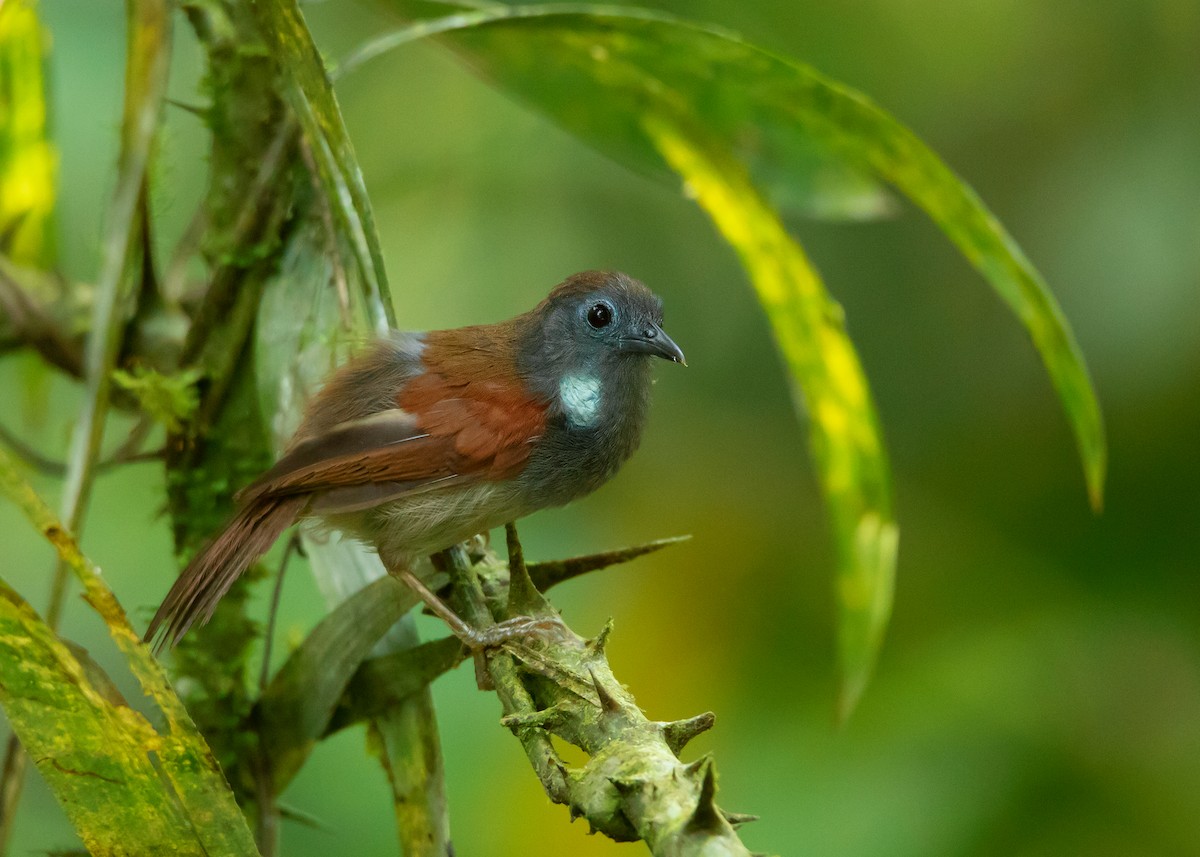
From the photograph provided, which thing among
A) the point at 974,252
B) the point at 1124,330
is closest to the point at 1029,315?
Answer: the point at 974,252

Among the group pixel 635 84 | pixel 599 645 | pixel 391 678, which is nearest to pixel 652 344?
pixel 635 84

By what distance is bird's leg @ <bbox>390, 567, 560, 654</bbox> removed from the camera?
61.2 inches

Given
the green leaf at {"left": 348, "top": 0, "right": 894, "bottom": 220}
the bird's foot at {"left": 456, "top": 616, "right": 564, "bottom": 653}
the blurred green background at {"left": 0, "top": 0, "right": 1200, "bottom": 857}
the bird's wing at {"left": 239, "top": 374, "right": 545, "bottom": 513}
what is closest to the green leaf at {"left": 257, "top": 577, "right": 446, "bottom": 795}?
the bird's foot at {"left": 456, "top": 616, "right": 564, "bottom": 653}

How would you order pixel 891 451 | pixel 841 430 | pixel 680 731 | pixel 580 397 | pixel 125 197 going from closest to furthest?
pixel 680 731 → pixel 125 197 → pixel 841 430 → pixel 580 397 → pixel 891 451

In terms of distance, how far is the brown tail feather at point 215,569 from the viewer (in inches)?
68.2

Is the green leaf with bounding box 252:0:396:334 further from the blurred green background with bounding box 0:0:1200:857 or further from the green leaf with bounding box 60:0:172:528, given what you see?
the blurred green background with bounding box 0:0:1200:857

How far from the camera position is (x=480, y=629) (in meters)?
1.70

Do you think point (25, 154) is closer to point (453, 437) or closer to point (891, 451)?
point (453, 437)

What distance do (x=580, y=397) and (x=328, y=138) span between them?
2.64 ft

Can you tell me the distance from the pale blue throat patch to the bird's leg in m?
0.53

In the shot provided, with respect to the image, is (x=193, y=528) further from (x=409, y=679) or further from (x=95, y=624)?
(x=95, y=624)

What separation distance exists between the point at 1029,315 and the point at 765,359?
2.61 meters

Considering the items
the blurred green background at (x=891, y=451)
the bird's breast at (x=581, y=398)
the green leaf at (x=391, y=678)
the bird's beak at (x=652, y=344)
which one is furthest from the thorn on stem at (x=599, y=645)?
the blurred green background at (x=891, y=451)

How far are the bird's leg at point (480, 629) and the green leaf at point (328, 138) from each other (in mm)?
401
